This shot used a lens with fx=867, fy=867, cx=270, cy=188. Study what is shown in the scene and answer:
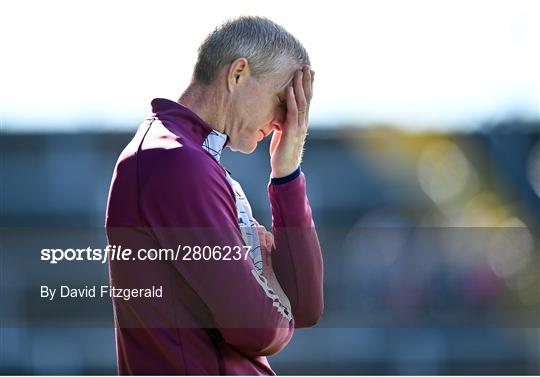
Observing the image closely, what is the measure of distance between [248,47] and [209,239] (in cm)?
48

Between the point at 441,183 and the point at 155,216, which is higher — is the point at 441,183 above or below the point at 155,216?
below

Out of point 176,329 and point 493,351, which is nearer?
point 176,329

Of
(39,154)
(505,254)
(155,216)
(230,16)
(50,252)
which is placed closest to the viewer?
(155,216)

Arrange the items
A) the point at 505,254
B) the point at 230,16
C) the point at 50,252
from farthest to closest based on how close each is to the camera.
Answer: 1. the point at 505,254
2. the point at 50,252
3. the point at 230,16

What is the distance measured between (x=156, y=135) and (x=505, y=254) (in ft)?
22.4

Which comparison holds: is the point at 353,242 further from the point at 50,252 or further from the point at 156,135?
the point at 156,135

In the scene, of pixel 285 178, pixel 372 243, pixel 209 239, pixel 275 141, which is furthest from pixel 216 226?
pixel 372 243

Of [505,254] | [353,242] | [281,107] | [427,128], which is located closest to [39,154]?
[353,242]

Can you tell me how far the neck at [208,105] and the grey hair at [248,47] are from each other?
23 mm

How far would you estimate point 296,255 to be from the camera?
2.10m

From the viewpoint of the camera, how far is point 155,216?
180cm

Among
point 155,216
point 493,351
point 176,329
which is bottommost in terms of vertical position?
point 493,351

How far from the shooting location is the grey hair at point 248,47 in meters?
1.97

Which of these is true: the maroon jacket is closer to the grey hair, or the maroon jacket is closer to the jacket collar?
the jacket collar
